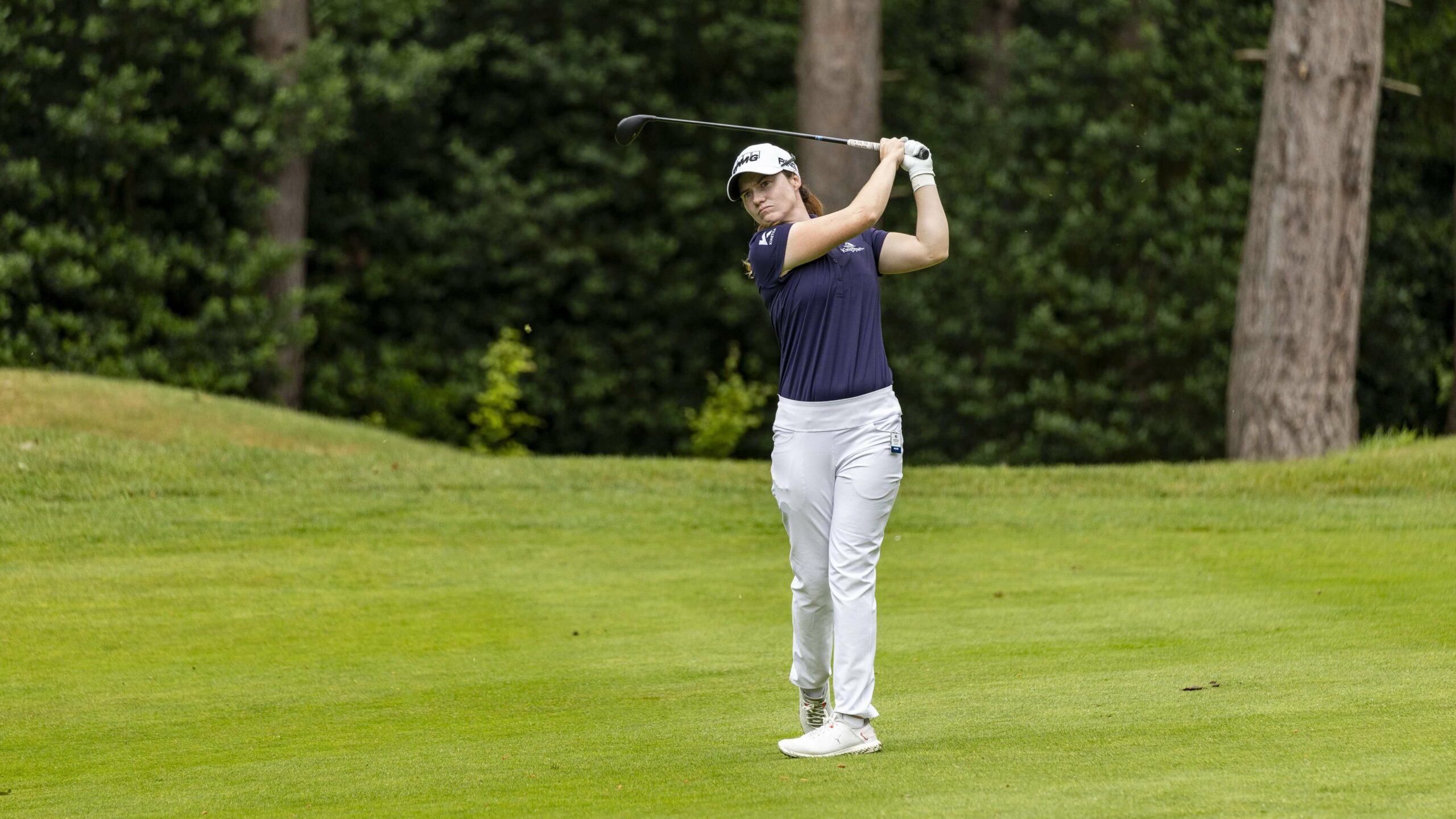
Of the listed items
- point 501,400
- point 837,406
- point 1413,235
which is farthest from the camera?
point 501,400

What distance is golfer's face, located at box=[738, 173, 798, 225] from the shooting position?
5.29 metres

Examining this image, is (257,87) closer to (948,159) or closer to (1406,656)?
(948,159)

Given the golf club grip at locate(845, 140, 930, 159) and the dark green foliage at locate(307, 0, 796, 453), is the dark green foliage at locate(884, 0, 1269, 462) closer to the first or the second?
the dark green foliage at locate(307, 0, 796, 453)

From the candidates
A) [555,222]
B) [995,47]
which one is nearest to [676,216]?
[555,222]

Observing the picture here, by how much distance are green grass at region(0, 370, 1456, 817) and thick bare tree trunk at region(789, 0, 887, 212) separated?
21.7 ft

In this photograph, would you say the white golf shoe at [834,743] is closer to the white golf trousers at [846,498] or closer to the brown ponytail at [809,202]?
the white golf trousers at [846,498]

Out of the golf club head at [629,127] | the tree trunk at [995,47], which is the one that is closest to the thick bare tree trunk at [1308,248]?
the tree trunk at [995,47]

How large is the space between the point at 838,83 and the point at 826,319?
48.4ft

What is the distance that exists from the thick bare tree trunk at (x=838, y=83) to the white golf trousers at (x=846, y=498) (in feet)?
47.2

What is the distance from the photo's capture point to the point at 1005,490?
494 inches

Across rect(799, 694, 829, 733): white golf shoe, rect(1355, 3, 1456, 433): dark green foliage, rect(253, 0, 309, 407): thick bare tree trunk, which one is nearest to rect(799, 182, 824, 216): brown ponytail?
rect(799, 694, 829, 733): white golf shoe

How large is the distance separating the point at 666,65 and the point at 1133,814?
17.8 metres

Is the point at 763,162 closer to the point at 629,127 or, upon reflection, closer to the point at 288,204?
the point at 629,127

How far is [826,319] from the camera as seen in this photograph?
515 centimetres
